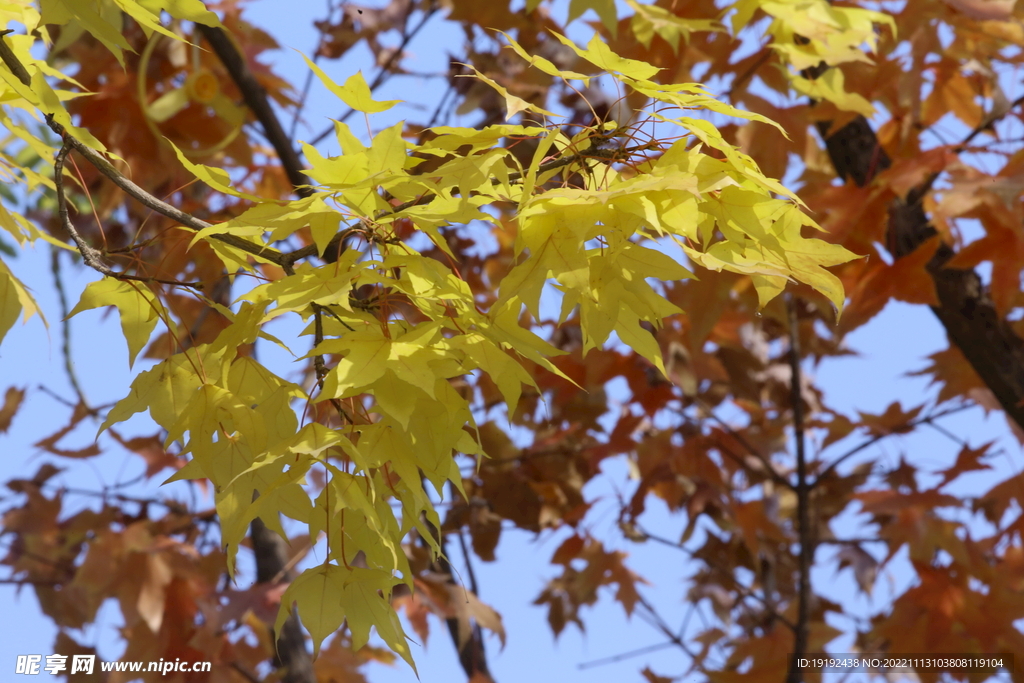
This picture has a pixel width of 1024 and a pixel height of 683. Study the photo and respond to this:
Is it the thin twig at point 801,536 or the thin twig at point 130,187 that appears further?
the thin twig at point 801,536

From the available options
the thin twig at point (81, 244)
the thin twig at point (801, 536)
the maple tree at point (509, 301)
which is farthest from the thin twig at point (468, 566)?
the thin twig at point (81, 244)

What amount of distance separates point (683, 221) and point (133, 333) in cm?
46

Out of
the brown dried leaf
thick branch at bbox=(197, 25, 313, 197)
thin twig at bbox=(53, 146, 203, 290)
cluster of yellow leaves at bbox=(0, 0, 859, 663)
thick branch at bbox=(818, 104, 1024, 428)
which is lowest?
cluster of yellow leaves at bbox=(0, 0, 859, 663)

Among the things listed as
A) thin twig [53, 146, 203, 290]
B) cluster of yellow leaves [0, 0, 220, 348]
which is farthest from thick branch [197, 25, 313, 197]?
thin twig [53, 146, 203, 290]

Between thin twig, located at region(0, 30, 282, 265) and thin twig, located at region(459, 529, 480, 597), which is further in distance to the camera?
thin twig, located at region(459, 529, 480, 597)

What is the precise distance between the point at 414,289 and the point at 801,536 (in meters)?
1.32

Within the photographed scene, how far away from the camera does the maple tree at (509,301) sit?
0.58m

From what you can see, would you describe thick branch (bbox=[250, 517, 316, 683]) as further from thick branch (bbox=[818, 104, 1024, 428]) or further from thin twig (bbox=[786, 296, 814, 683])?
thick branch (bbox=[818, 104, 1024, 428])

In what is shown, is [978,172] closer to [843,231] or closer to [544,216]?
[843,231]

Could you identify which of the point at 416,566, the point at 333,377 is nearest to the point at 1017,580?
the point at 416,566

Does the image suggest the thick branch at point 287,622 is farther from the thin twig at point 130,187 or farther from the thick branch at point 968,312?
the thick branch at point 968,312

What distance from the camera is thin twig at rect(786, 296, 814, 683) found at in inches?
61.2

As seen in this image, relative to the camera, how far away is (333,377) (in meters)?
0.56

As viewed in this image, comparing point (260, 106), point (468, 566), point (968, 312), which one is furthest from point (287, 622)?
point (968, 312)
